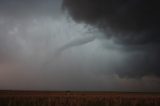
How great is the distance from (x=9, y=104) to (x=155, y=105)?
19998 mm

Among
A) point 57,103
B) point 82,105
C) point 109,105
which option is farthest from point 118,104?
point 57,103

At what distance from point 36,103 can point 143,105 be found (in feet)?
47.6

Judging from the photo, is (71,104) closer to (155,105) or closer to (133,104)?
(133,104)

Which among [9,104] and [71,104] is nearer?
[9,104]

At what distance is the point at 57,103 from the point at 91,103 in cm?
461

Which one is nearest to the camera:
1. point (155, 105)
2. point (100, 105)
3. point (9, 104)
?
point (9, 104)

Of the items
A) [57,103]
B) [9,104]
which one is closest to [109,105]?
[57,103]

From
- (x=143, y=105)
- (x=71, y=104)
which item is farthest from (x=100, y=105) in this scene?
(x=143, y=105)

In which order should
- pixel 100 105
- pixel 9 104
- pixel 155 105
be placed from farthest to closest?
pixel 155 105 < pixel 100 105 < pixel 9 104

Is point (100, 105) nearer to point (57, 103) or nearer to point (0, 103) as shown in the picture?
point (57, 103)

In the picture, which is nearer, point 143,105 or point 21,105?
point 21,105

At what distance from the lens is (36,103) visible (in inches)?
1547

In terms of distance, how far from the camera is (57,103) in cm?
4069

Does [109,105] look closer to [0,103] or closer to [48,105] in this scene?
Answer: [48,105]
